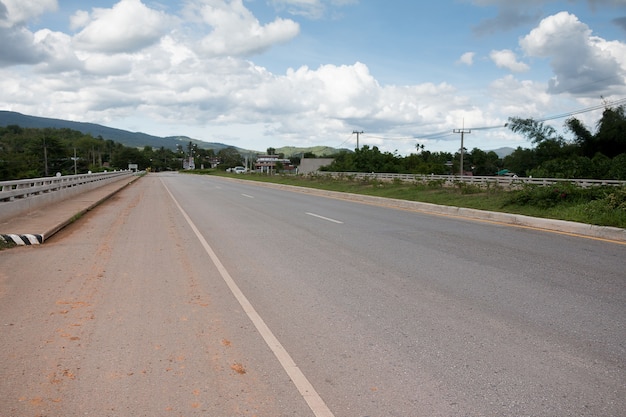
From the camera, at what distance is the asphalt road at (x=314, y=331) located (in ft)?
11.5

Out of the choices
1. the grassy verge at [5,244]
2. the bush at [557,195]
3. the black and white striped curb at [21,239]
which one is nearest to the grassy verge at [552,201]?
the bush at [557,195]

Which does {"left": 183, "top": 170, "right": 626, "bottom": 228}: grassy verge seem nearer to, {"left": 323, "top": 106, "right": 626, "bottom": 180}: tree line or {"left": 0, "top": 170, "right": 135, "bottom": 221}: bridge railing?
{"left": 0, "top": 170, "right": 135, "bottom": 221}: bridge railing

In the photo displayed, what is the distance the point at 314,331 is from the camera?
4.83 m

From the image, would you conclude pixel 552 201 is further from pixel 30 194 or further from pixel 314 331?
pixel 30 194

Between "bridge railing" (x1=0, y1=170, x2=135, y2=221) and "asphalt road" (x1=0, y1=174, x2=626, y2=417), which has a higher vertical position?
"bridge railing" (x1=0, y1=170, x2=135, y2=221)

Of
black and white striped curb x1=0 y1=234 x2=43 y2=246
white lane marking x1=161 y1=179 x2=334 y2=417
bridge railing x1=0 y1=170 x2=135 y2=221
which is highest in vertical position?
bridge railing x1=0 y1=170 x2=135 y2=221

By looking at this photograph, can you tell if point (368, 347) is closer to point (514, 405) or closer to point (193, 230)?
point (514, 405)

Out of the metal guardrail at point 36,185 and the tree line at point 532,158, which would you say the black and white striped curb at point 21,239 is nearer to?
the metal guardrail at point 36,185

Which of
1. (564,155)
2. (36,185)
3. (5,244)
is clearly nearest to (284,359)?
(5,244)

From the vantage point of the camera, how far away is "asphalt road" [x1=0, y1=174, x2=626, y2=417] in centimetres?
350

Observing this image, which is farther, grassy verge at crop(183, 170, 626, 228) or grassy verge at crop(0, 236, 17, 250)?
grassy verge at crop(183, 170, 626, 228)

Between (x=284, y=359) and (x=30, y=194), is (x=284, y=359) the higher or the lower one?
the lower one

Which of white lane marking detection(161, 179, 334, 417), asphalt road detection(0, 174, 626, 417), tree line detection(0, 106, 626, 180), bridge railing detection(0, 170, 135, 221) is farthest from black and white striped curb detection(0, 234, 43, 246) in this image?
tree line detection(0, 106, 626, 180)

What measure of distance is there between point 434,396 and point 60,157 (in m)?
120
